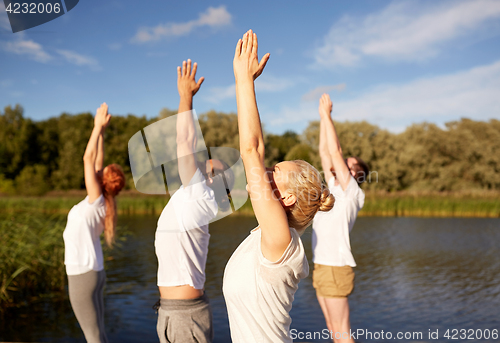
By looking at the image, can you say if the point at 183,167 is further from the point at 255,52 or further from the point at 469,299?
the point at 469,299

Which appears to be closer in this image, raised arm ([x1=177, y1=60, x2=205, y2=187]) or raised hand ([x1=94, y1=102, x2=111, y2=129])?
raised arm ([x1=177, y1=60, x2=205, y2=187])

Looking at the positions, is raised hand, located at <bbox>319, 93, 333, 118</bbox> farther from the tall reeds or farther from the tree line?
the tree line

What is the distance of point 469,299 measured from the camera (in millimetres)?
7871

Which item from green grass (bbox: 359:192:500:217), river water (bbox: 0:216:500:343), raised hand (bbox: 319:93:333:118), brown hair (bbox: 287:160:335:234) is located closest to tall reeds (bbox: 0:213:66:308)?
river water (bbox: 0:216:500:343)

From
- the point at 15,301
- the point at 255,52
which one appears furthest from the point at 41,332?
the point at 255,52

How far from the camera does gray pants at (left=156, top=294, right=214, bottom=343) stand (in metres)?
2.34

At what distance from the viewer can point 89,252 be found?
305 centimetres

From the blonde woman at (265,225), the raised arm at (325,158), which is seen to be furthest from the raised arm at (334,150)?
the blonde woman at (265,225)

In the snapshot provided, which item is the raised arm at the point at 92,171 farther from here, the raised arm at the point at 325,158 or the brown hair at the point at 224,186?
the raised arm at the point at 325,158

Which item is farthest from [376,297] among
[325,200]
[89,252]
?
[325,200]

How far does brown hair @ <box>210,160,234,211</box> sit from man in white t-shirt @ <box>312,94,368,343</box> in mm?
1259

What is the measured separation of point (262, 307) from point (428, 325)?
584cm

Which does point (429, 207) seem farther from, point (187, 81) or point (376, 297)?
point (187, 81)

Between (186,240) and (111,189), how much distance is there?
3.68ft
